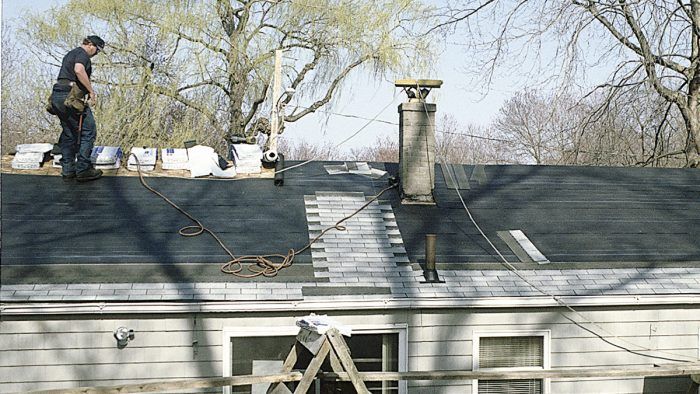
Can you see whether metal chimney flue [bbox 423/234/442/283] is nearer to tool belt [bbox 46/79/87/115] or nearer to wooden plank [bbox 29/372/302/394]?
wooden plank [bbox 29/372/302/394]

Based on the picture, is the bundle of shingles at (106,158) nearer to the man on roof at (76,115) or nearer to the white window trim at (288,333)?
the man on roof at (76,115)

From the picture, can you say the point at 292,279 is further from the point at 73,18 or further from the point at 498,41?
the point at 73,18

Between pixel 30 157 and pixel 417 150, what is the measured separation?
5666mm

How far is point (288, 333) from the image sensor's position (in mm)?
8570

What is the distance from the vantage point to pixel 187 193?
425 inches

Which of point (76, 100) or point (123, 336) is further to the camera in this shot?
point (76, 100)

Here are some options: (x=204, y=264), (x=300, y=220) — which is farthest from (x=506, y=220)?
(x=204, y=264)

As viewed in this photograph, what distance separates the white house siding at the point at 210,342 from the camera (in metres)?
8.23

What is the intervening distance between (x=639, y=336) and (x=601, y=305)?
28.1 inches

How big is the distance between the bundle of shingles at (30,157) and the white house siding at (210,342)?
3773 millimetres

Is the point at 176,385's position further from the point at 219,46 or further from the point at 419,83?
the point at 219,46

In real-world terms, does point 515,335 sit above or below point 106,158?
below

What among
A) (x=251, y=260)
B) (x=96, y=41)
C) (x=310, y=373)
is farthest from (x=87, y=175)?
(x=310, y=373)

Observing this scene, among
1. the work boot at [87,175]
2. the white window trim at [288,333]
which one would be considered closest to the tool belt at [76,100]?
the work boot at [87,175]
